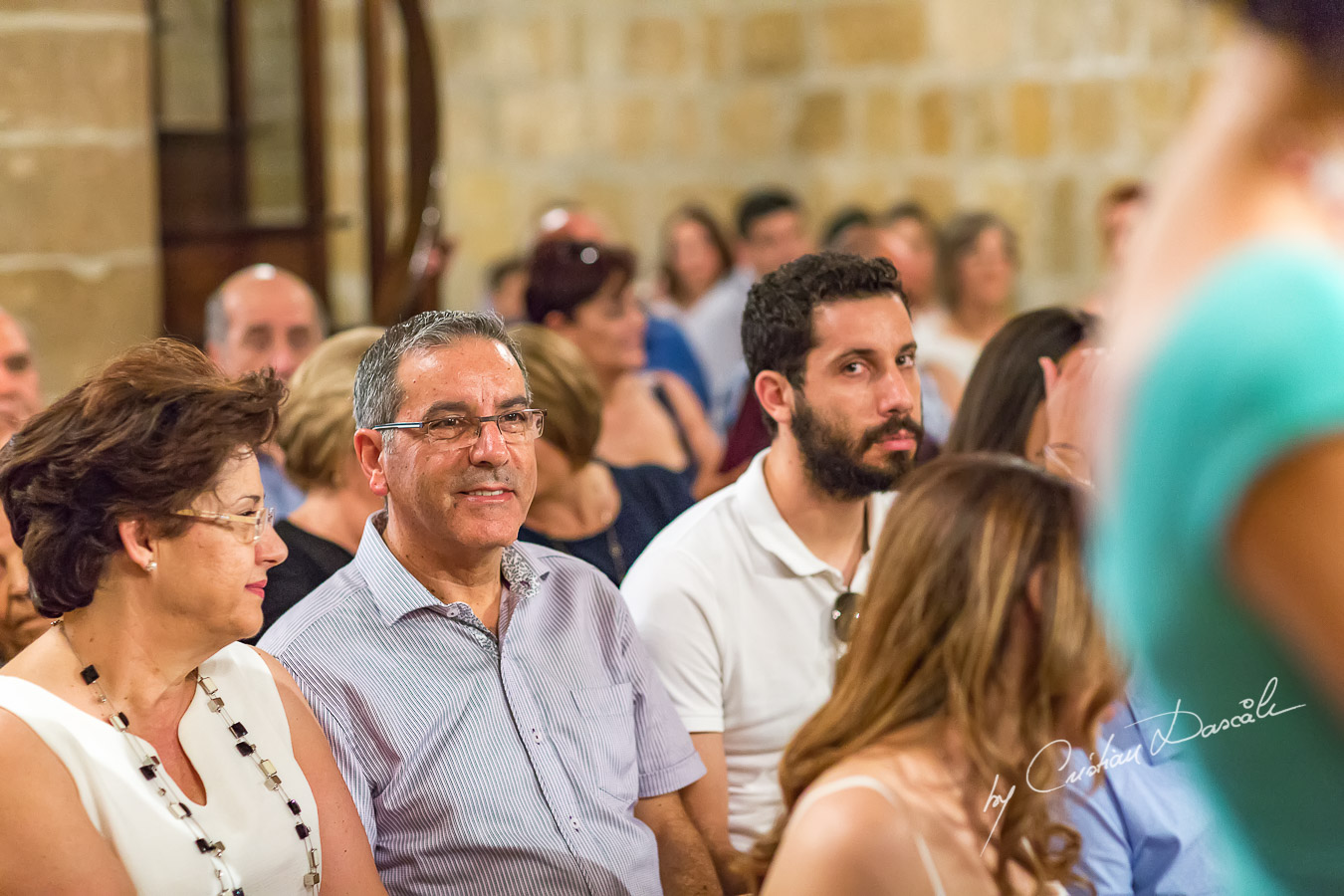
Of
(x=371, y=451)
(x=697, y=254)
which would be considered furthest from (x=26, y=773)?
(x=697, y=254)

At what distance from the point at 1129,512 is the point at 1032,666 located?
0.74m

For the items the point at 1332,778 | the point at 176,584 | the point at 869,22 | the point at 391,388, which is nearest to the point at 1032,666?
the point at 1332,778

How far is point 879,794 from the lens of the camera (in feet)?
4.30

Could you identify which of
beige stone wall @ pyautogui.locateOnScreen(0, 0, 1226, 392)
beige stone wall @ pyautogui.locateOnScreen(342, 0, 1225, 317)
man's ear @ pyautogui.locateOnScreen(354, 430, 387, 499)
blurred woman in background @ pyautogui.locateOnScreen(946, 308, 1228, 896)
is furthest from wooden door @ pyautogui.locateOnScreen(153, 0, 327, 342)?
beige stone wall @ pyautogui.locateOnScreen(342, 0, 1225, 317)

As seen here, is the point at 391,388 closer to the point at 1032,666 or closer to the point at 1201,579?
the point at 1032,666

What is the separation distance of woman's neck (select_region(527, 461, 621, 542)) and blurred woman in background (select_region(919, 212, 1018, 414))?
2.93 m

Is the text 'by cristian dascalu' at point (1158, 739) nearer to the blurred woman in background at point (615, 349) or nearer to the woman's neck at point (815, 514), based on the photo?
the woman's neck at point (815, 514)

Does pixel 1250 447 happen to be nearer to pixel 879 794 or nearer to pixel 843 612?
pixel 879 794

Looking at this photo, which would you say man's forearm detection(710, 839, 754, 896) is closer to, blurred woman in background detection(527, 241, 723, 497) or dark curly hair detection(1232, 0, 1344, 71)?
dark curly hair detection(1232, 0, 1344, 71)

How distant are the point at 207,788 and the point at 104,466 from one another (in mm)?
399

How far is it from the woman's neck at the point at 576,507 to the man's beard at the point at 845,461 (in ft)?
2.37

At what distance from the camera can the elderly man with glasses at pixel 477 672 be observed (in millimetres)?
1997

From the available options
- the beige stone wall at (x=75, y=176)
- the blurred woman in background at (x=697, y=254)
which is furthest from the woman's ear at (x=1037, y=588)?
the blurred woman in background at (x=697, y=254)

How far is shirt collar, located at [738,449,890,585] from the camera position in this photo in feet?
8.34
